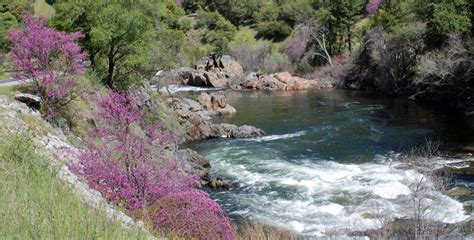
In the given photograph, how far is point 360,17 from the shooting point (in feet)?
251

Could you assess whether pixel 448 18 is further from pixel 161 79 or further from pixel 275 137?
pixel 161 79

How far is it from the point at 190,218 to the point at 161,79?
46.3 metres

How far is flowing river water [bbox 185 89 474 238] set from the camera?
16984 millimetres

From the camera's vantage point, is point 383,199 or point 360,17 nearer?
point 383,199

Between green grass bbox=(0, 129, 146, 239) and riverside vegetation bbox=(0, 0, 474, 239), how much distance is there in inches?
1.0

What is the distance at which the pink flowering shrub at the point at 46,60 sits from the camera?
59.5 ft

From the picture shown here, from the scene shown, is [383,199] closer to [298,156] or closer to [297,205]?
[297,205]

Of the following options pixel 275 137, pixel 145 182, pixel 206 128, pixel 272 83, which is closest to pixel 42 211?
pixel 145 182

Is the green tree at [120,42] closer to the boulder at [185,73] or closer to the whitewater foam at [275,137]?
the whitewater foam at [275,137]

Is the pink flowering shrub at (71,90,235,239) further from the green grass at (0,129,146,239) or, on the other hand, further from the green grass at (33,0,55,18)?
the green grass at (33,0,55,18)

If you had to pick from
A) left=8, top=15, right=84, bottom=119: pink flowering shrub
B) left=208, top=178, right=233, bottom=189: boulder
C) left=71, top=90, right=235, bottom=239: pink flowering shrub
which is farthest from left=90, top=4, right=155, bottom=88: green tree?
left=71, top=90, right=235, bottom=239: pink flowering shrub

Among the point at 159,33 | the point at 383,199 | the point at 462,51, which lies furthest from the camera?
the point at 159,33

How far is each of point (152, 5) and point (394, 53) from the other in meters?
27.3

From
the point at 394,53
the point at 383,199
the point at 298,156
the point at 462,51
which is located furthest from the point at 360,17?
the point at 383,199
